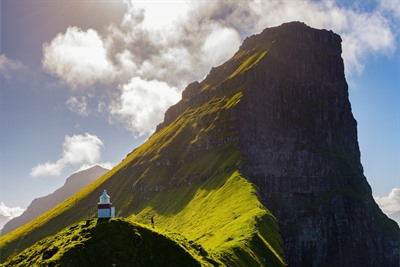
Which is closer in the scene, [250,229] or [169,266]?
[169,266]

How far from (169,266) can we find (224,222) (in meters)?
107

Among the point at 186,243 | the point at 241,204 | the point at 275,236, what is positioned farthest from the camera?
the point at 241,204

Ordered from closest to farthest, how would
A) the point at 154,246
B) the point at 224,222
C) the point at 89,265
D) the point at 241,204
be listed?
1. the point at 89,265
2. the point at 154,246
3. the point at 224,222
4. the point at 241,204

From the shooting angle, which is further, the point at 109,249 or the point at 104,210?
the point at 104,210

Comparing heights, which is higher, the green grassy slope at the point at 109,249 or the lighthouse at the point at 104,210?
the lighthouse at the point at 104,210

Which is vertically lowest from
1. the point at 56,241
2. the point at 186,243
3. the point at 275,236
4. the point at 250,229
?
the point at 275,236

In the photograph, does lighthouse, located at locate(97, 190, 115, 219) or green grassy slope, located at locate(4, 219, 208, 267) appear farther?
lighthouse, located at locate(97, 190, 115, 219)

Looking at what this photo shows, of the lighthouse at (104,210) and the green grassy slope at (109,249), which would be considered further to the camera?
the lighthouse at (104,210)

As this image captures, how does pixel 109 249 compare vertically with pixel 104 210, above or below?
below

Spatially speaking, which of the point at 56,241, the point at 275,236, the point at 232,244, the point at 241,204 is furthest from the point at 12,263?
the point at 241,204

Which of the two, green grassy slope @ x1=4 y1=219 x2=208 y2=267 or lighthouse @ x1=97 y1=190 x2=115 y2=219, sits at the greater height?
lighthouse @ x1=97 y1=190 x2=115 y2=219

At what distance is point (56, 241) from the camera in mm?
69125

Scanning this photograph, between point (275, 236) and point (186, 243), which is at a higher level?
point (186, 243)

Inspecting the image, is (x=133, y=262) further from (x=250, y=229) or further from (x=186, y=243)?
(x=250, y=229)
